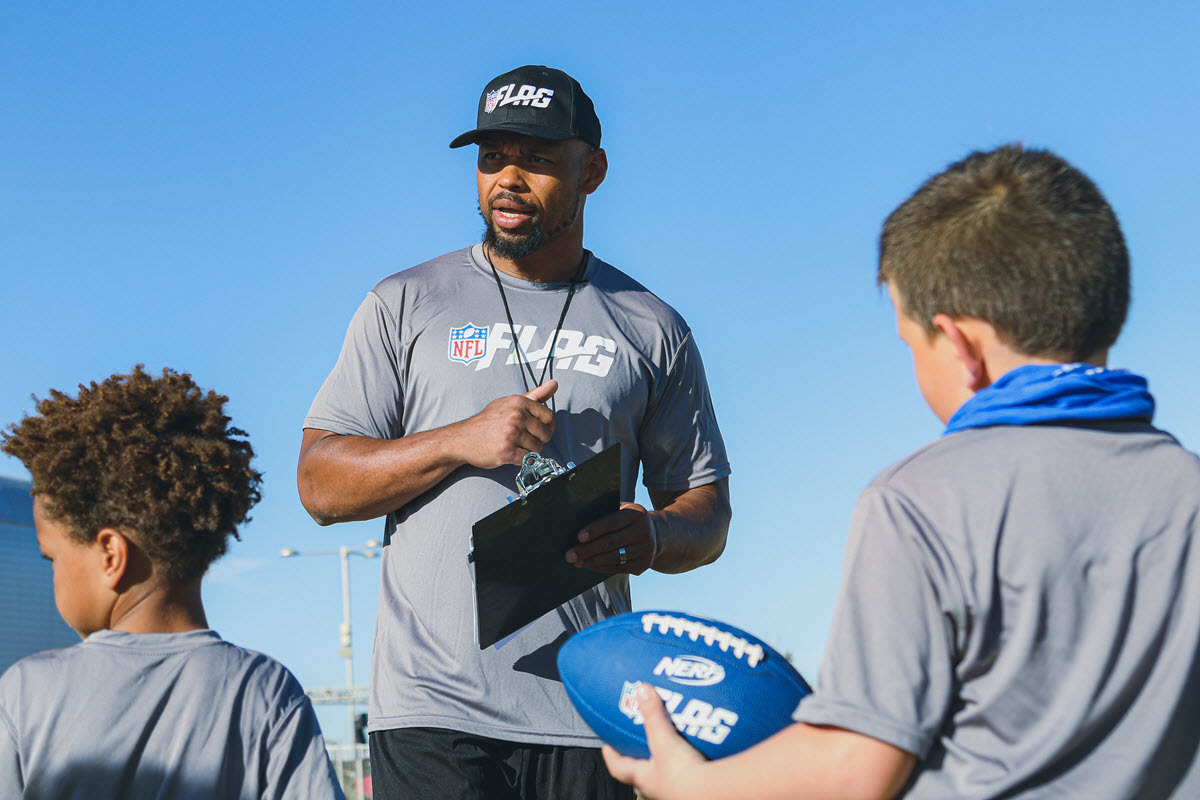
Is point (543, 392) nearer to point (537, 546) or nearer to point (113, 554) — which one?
point (537, 546)

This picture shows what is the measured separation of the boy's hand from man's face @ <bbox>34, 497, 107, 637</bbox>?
1.18m

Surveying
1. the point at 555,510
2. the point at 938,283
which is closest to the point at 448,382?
the point at 555,510

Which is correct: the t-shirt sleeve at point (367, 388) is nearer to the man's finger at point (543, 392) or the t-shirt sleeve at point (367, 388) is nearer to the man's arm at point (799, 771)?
the man's finger at point (543, 392)

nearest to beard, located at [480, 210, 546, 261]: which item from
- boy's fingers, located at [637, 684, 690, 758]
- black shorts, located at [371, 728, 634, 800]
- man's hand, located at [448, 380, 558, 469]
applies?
man's hand, located at [448, 380, 558, 469]

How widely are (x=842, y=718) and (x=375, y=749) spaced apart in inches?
74.2

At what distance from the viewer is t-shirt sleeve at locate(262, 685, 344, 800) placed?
2.55 metres

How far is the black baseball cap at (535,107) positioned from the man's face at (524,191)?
2.2 inches

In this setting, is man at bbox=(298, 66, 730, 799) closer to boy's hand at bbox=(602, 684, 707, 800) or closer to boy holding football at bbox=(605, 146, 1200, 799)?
Result: boy's hand at bbox=(602, 684, 707, 800)

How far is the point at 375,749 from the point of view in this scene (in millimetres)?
3371

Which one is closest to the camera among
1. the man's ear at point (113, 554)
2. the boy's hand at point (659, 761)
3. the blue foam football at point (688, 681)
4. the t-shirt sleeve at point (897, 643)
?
the t-shirt sleeve at point (897, 643)

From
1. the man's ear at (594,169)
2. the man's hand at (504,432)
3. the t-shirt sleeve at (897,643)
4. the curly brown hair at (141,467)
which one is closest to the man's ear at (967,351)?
the t-shirt sleeve at (897,643)

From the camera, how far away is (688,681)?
2.37m

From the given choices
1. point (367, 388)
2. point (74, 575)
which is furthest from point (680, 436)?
point (74, 575)

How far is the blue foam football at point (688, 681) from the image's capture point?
91.5 inches
